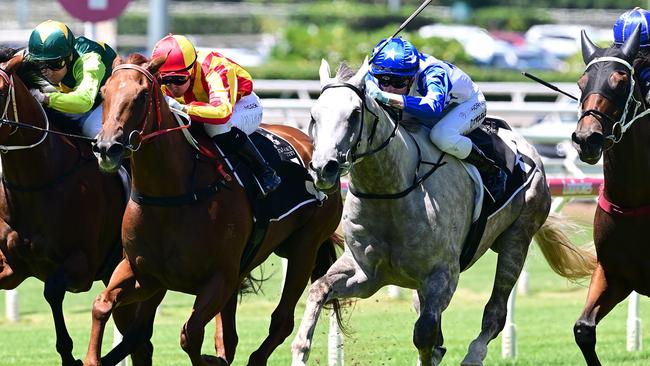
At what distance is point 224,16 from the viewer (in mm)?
46500

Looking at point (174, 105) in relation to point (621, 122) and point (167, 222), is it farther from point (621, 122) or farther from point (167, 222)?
point (621, 122)

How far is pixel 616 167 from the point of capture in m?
6.81

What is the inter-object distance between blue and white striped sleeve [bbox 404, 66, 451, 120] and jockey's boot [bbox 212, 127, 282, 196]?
84 cm

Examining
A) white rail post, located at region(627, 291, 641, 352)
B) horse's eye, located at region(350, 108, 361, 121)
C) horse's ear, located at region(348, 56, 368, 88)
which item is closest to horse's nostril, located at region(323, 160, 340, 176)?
horse's eye, located at region(350, 108, 361, 121)

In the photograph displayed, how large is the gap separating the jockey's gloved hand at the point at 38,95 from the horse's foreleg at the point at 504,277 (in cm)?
267

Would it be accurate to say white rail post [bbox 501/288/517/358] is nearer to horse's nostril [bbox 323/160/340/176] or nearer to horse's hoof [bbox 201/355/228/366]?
horse's hoof [bbox 201/355/228/366]

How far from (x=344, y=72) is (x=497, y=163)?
1.52 meters

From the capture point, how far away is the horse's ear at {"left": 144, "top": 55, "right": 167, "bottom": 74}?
6.44 metres

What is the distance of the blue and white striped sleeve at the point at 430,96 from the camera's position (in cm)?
668

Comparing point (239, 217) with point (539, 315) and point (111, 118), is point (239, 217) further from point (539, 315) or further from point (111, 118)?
point (539, 315)

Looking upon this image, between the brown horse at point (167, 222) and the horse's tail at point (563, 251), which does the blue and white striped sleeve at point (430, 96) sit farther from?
the horse's tail at point (563, 251)

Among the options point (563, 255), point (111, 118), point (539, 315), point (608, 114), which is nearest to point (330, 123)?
point (111, 118)

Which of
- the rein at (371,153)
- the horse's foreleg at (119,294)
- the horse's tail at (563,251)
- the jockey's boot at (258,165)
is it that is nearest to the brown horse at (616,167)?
the rein at (371,153)

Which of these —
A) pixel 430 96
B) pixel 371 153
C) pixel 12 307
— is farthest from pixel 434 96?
pixel 12 307
